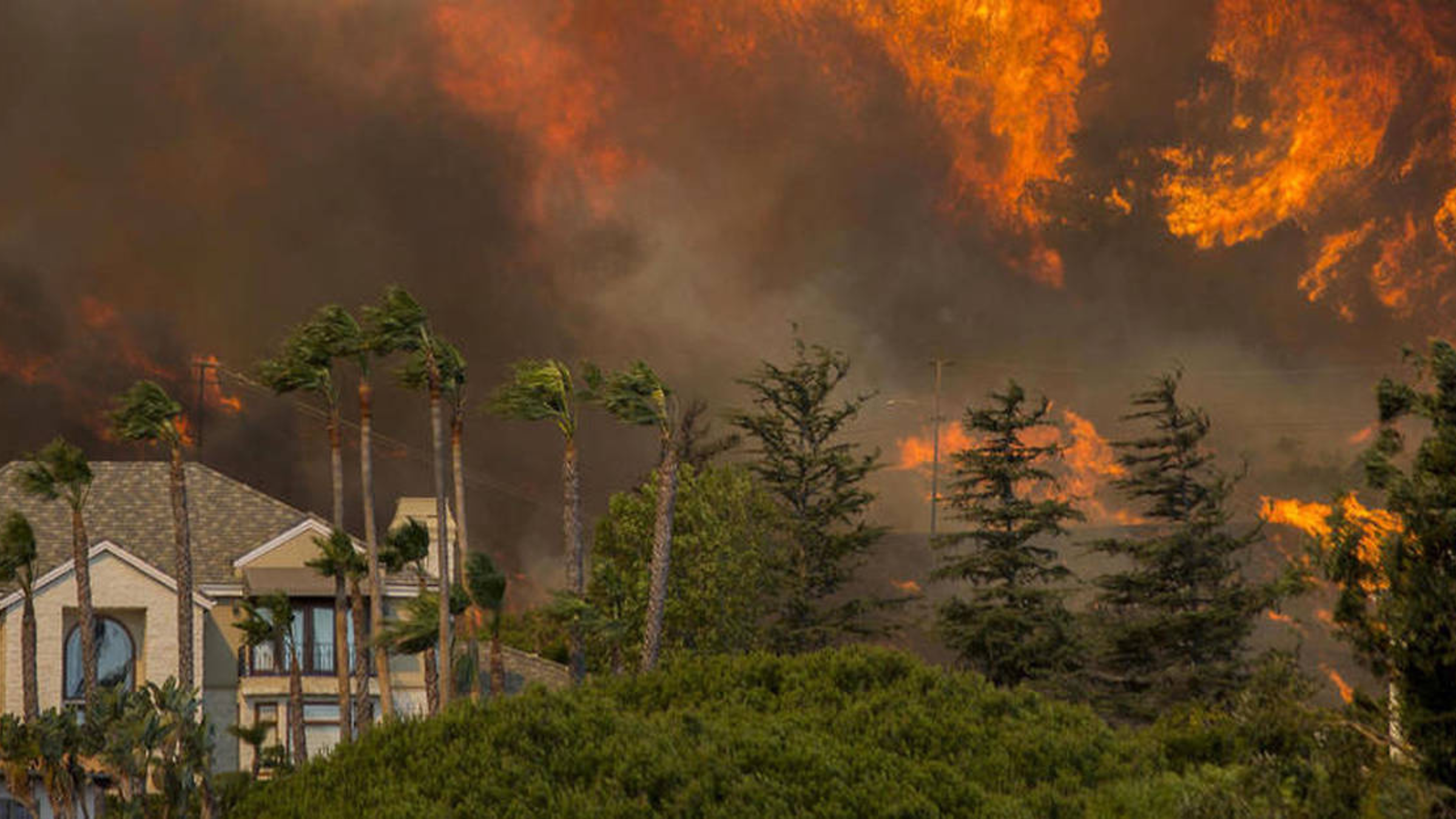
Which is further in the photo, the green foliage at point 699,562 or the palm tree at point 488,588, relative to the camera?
the green foliage at point 699,562

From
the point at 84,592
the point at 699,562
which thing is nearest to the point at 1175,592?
the point at 699,562

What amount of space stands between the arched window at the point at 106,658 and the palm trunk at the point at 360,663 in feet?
24.5

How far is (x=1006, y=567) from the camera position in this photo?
190ft

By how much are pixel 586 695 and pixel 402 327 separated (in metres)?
13.0

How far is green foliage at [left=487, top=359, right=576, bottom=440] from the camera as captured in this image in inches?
1704

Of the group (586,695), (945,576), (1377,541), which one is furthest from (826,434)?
(1377,541)

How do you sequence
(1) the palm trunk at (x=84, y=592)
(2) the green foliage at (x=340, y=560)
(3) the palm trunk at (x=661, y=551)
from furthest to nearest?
(2) the green foliage at (x=340, y=560) < (1) the palm trunk at (x=84, y=592) < (3) the palm trunk at (x=661, y=551)

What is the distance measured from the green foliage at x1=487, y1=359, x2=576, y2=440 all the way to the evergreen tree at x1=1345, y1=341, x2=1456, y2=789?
30312 mm

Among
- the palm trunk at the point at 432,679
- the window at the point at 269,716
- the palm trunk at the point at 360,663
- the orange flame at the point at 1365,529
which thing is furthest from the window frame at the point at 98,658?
the orange flame at the point at 1365,529

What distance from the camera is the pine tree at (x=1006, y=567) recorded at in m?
56.8

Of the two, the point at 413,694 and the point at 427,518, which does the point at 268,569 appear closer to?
the point at 413,694

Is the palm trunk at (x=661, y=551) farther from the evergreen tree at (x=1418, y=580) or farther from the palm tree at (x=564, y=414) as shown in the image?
the evergreen tree at (x=1418, y=580)

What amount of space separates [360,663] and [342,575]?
12.7 ft

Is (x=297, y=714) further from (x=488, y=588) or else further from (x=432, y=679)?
(x=488, y=588)
